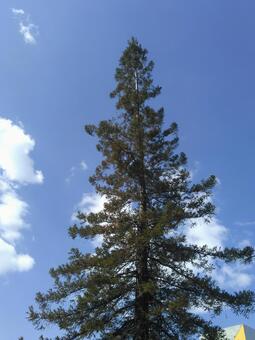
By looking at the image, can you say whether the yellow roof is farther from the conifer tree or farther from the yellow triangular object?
the conifer tree

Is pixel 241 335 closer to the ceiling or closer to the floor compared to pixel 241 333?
closer to the floor

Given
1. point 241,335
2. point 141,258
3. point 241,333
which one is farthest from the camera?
point 241,333

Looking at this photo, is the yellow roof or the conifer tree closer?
the conifer tree

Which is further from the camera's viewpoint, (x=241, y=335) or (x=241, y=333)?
(x=241, y=333)

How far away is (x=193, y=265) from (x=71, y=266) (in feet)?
16.3

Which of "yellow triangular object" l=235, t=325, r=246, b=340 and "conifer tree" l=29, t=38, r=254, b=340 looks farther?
"yellow triangular object" l=235, t=325, r=246, b=340

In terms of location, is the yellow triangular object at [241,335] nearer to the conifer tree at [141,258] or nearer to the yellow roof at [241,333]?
the yellow roof at [241,333]

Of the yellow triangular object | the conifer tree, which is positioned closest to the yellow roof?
the yellow triangular object

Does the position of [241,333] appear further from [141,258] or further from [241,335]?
[141,258]

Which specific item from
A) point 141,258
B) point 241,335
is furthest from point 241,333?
point 141,258

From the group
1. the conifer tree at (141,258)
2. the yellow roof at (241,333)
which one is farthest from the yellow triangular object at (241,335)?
the conifer tree at (141,258)

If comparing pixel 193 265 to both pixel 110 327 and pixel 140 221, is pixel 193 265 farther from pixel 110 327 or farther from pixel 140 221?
pixel 110 327

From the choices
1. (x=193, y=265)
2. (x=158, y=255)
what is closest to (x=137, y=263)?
(x=158, y=255)

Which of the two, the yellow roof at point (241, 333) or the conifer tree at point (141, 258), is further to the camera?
the yellow roof at point (241, 333)
